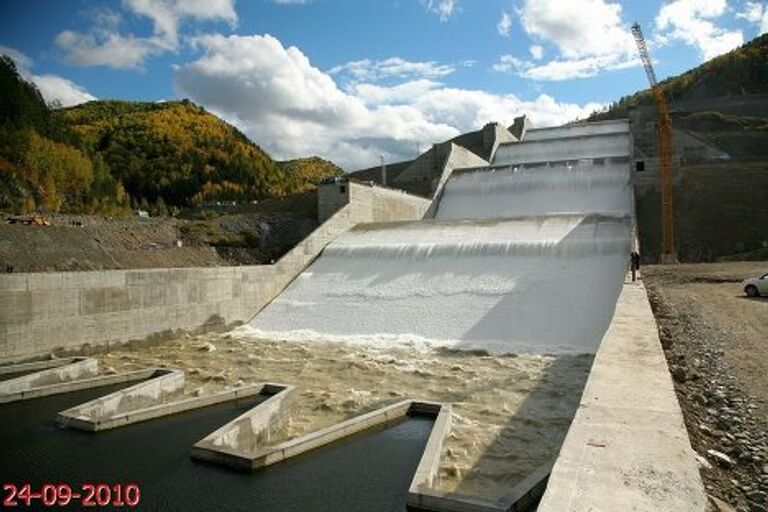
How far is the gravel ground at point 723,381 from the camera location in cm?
349

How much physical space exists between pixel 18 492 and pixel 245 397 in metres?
3.76

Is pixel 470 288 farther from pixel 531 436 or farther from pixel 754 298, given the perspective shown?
pixel 531 436

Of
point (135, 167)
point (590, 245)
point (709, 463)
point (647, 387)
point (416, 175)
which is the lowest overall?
point (709, 463)

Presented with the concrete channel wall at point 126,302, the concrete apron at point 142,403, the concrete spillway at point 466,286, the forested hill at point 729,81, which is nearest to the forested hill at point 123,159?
the concrete channel wall at point 126,302

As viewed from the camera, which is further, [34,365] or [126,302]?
[126,302]

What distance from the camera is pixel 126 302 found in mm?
13312

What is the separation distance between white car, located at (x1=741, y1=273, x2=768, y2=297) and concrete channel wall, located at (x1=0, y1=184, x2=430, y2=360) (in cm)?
1254

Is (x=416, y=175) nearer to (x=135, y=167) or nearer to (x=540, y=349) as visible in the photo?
(x=540, y=349)

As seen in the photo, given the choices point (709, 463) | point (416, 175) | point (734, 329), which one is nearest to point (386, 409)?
point (709, 463)

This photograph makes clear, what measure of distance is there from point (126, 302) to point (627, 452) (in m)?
12.7

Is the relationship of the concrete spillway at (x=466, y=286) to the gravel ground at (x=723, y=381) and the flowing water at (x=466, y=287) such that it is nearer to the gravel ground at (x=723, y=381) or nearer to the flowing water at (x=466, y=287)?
the flowing water at (x=466, y=287)

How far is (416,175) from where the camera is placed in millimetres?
32781

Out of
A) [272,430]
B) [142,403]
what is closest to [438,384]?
[272,430]

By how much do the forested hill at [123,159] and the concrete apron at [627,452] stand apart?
98.7ft
